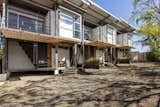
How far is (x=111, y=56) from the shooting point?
110ft

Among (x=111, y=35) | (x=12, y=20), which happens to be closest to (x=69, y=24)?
(x=12, y=20)

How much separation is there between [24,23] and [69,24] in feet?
17.0

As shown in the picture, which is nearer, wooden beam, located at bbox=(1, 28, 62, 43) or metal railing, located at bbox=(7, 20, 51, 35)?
wooden beam, located at bbox=(1, 28, 62, 43)

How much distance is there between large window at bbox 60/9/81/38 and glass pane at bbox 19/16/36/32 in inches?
113

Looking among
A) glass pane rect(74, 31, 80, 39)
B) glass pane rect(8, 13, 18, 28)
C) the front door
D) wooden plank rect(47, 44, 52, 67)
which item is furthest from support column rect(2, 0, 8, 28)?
glass pane rect(74, 31, 80, 39)

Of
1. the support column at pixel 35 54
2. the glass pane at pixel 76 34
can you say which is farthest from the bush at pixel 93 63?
the support column at pixel 35 54

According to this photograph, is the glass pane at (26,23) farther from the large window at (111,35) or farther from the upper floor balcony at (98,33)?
the large window at (111,35)

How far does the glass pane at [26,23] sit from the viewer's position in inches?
724

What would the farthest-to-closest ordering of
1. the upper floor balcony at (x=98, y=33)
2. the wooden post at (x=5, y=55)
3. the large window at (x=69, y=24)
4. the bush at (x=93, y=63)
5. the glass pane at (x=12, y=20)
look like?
1. the upper floor balcony at (x=98, y=33)
2. the bush at (x=93, y=63)
3. the large window at (x=69, y=24)
4. the glass pane at (x=12, y=20)
5. the wooden post at (x=5, y=55)

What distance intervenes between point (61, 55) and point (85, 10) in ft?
19.6

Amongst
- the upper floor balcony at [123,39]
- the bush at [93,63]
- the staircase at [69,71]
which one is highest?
the upper floor balcony at [123,39]

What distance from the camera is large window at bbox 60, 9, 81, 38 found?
20984 mm

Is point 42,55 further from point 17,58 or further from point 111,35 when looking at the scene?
point 111,35

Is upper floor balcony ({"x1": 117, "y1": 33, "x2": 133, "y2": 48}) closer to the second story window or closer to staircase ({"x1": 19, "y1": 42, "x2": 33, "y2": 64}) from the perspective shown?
the second story window
